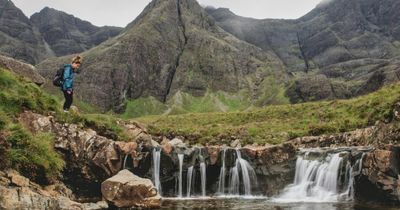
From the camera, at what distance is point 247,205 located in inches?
1389

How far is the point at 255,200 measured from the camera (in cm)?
3884

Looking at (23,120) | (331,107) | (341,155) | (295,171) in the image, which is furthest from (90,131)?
(331,107)

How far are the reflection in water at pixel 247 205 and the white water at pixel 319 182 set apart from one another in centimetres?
242

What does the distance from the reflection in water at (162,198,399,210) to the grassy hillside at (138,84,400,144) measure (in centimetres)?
1078

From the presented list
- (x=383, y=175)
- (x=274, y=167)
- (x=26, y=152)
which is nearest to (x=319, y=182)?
(x=274, y=167)

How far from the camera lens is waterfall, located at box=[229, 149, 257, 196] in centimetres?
4375

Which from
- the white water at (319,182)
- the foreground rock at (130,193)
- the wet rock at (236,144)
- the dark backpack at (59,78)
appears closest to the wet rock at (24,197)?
the dark backpack at (59,78)

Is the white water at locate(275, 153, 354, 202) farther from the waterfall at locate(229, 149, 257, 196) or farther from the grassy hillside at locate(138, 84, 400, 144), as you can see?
the grassy hillside at locate(138, 84, 400, 144)

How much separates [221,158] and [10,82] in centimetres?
2158

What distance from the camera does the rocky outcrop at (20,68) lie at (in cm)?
3616

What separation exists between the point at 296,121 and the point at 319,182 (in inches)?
1774

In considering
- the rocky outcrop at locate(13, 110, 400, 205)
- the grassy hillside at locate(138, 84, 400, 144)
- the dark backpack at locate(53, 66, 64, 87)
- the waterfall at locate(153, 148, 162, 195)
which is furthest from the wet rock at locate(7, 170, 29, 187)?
the grassy hillside at locate(138, 84, 400, 144)

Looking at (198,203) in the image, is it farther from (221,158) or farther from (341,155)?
(341,155)

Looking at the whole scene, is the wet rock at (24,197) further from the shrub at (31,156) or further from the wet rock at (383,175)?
the wet rock at (383,175)
